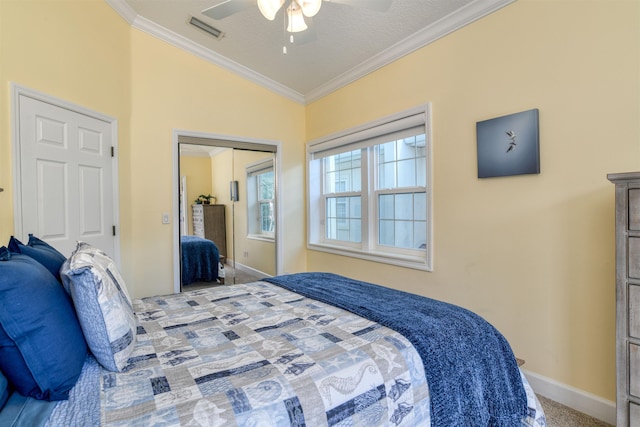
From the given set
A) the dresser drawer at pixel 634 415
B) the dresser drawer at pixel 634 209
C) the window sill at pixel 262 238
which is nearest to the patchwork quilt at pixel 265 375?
the dresser drawer at pixel 634 415

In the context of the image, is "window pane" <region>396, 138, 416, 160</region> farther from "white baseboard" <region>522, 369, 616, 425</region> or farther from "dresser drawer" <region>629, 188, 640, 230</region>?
"white baseboard" <region>522, 369, 616, 425</region>

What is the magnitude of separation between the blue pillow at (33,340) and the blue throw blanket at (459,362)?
1122mm

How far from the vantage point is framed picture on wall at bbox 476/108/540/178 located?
2.02m

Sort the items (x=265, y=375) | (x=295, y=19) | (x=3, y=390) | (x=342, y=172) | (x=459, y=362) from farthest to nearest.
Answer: (x=342, y=172), (x=295, y=19), (x=459, y=362), (x=265, y=375), (x=3, y=390)

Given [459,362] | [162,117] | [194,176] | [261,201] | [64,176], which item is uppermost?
[162,117]

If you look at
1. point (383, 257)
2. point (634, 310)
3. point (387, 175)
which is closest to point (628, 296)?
point (634, 310)

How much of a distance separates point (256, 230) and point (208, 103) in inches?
63.7

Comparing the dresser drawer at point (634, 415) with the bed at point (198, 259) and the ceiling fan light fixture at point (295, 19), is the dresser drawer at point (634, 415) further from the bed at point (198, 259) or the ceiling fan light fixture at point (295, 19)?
the bed at point (198, 259)

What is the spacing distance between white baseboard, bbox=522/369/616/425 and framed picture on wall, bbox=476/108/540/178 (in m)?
1.35

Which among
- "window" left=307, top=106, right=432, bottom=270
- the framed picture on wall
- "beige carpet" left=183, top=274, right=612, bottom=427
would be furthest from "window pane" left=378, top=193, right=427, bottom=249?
"beige carpet" left=183, top=274, right=612, bottom=427

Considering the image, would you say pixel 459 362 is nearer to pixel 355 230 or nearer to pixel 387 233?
→ pixel 387 233

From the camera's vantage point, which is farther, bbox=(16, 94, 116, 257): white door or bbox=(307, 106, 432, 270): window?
bbox=(307, 106, 432, 270): window

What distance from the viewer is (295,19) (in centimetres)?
193

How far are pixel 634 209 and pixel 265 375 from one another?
67.8 inches
